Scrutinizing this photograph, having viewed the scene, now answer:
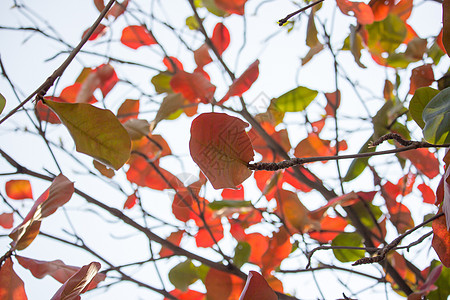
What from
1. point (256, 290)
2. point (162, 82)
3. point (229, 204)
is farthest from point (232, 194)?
point (256, 290)

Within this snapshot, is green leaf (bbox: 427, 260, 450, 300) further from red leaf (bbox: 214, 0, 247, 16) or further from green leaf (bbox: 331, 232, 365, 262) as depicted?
red leaf (bbox: 214, 0, 247, 16)

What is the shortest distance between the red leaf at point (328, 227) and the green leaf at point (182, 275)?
195mm

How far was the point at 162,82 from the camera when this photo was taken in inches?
24.1

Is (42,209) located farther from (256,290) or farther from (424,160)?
(424,160)

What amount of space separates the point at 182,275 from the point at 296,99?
0.31 m

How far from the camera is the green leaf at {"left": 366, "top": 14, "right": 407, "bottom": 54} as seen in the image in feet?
1.80

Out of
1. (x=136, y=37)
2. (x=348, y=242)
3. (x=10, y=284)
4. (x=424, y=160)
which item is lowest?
(x=10, y=284)

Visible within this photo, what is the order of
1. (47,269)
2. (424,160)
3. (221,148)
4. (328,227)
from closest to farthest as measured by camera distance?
(221,148) → (47,269) → (424,160) → (328,227)

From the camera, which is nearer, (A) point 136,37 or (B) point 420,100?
(B) point 420,100

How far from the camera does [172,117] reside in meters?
0.61

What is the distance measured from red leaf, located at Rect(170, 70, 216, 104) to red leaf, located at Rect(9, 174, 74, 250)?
0.74 feet

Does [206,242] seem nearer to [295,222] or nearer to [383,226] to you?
[295,222]

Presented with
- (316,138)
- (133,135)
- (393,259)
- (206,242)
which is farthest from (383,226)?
(133,135)

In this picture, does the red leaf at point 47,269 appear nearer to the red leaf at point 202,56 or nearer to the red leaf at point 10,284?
the red leaf at point 10,284
